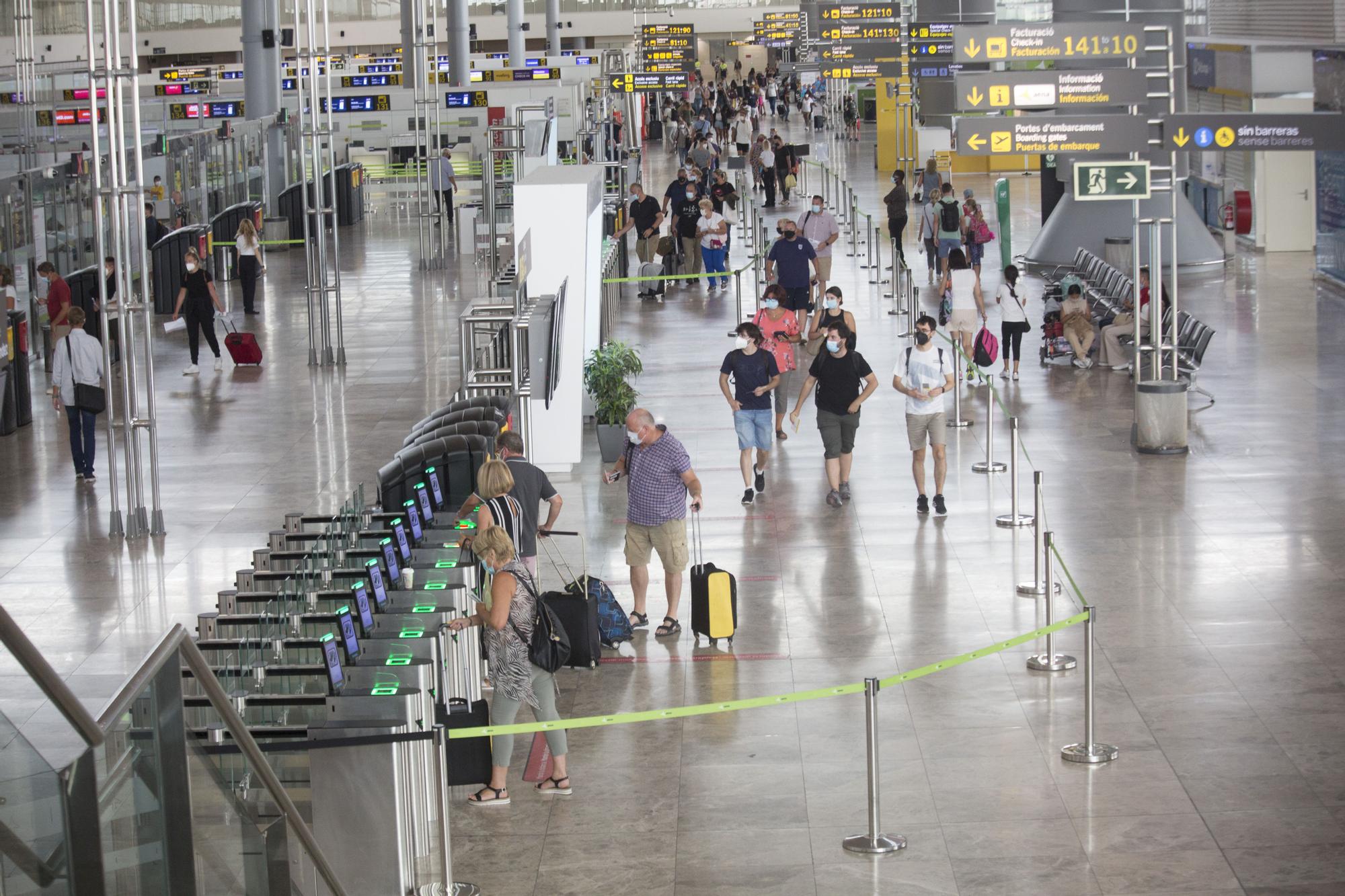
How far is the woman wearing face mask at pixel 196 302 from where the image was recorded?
21656mm

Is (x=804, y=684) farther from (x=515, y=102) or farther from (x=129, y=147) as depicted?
(x=515, y=102)

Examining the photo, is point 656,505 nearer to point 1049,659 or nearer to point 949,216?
point 1049,659

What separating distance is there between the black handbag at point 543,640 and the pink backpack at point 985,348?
1156cm

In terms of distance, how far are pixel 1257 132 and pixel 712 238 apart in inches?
491

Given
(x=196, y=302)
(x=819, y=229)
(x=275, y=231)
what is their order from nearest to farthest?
(x=196, y=302) < (x=819, y=229) < (x=275, y=231)

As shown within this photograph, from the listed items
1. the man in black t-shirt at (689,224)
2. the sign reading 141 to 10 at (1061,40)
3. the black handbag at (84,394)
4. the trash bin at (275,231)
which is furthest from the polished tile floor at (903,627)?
the trash bin at (275,231)

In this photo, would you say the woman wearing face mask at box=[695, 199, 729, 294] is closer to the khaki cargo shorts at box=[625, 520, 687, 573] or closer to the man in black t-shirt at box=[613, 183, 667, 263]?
the man in black t-shirt at box=[613, 183, 667, 263]

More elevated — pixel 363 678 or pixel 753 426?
pixel 753 426

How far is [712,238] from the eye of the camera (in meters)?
27.8

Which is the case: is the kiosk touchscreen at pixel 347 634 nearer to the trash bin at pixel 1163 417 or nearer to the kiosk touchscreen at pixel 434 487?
the kiosk touchscreen at pixel 434 487

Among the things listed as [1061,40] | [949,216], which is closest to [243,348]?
[949,216]

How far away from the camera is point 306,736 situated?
7.46 meters

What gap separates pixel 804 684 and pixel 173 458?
9.20 metres

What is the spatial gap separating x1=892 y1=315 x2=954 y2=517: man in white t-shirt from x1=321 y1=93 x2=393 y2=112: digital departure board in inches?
1460
